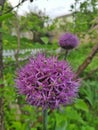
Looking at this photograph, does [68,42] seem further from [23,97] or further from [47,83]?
[47,83]

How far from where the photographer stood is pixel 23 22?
2506 mm

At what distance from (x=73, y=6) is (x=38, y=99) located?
111 inches

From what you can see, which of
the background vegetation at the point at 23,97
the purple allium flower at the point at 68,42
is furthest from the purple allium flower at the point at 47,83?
the purple allium flower at the point at 68,42

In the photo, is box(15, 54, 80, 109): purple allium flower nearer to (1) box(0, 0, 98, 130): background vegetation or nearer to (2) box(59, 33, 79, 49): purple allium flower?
(1) box(0, 0, 98, 130): background vegetation

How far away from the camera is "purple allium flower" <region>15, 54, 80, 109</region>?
943 mm

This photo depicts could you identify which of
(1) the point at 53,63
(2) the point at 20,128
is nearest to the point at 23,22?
(2) the point at 20,128

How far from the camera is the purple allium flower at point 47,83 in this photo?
0.94 meters

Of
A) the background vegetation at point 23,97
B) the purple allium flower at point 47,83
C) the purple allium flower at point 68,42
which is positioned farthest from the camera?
the purple allium flower at point 68,42

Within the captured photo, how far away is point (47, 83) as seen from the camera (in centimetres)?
95

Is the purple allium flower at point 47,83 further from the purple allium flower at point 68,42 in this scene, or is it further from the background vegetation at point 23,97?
the purple allium flower at point 68,42

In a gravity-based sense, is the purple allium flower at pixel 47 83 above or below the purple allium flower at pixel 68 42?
below

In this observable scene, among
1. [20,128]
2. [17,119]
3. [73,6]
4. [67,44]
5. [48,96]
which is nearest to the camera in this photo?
[48,96]

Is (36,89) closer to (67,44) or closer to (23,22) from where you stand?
(67,44)

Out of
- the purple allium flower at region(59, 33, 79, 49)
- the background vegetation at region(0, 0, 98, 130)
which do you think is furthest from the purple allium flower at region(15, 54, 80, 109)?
the purple allium flower at region(59, 33, 79, 49)
